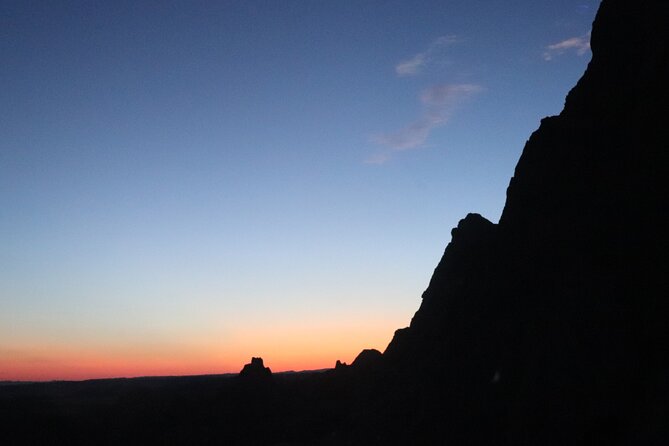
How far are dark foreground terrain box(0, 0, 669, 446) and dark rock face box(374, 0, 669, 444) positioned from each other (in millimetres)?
55

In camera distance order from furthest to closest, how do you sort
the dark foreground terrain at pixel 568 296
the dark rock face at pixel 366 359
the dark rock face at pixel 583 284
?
the dark rock face at pixel 366 359, the dark foreground terrain at pixel 568 296, the dark rock face at pixel 583 284

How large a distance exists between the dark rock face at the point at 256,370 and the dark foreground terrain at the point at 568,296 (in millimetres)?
36686

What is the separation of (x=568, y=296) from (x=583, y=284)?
69 cm

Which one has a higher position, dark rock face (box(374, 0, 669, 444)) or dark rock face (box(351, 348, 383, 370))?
dark rock face (box(374, 0, 669, 444))

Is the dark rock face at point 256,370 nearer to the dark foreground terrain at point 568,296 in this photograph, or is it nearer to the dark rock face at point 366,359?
the dark rock face at point 366,359

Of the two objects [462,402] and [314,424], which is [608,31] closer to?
[462,402]

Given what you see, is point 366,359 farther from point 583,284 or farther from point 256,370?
point 583,284

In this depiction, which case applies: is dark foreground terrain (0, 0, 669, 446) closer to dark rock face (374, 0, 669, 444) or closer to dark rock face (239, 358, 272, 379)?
dark rock face (374, 0, 669, 444)

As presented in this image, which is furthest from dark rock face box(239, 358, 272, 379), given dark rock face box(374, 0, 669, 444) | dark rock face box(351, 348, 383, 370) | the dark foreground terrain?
dark rock face box(374, 0, 669, 444)

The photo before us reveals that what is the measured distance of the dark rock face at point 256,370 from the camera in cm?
7392

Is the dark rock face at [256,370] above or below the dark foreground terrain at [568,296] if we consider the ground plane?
below

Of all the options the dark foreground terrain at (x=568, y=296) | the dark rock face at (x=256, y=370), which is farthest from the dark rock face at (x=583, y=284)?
the dark rock face at (x=256, y=370)

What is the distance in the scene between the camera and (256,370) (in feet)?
246

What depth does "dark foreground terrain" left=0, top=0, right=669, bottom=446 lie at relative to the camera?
48.9ft
